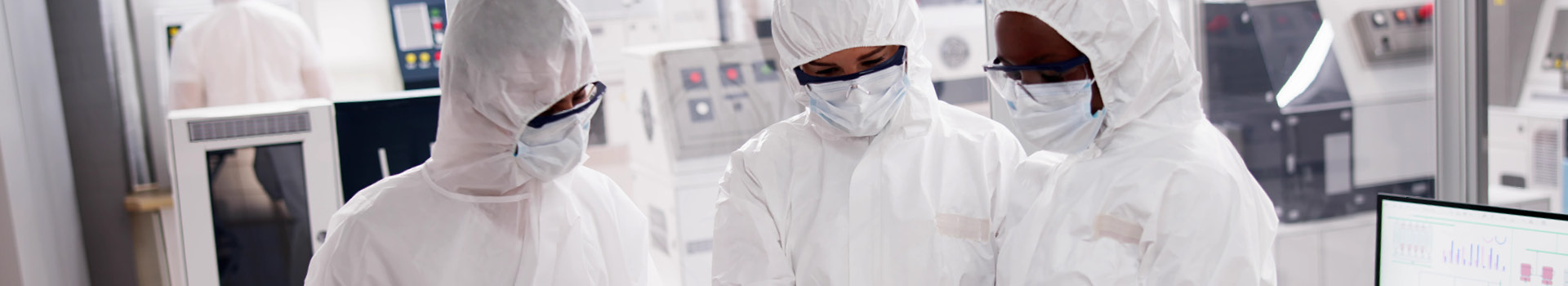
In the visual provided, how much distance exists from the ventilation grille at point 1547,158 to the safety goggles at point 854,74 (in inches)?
94.6

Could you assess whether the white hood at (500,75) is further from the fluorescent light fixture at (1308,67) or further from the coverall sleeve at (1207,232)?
the fluorescent light fixture at (1308,67)

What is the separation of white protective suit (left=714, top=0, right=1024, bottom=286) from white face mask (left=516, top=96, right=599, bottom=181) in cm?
24

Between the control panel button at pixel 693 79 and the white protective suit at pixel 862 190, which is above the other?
the control panel button at pixel 693 79

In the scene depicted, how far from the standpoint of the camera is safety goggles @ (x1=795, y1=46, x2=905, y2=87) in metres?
1.35

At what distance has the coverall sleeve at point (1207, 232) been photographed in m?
1.04

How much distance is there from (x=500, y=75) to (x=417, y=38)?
A: 2.51 m

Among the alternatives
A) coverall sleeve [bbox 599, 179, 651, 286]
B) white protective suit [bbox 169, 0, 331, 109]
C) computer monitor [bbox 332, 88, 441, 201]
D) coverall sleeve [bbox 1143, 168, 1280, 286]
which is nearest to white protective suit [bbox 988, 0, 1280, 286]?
coverall sleeve [bbox 1143, 168, 1280, 286]

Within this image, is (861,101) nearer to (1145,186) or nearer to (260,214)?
(1145,186)

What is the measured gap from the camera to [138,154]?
2400mm

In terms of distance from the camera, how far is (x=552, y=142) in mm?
1247

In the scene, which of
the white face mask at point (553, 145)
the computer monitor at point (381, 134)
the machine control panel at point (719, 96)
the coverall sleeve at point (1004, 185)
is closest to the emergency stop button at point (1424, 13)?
the machine control panel at point (719, 96)

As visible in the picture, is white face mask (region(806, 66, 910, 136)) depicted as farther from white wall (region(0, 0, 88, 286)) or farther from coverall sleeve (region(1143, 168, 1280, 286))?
white wall (region(0, 0, 88, 286))

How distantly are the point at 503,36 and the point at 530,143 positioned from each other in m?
0.14

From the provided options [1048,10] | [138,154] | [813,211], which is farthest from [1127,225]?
[138,154]
